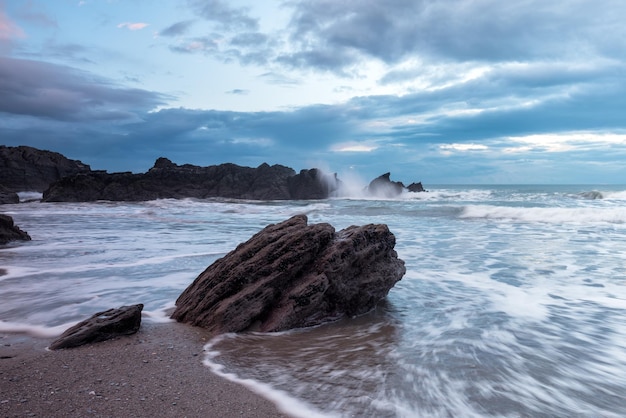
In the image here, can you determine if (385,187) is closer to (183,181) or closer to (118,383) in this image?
(183,181)

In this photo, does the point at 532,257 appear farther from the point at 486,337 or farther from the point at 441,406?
the point at 441,406

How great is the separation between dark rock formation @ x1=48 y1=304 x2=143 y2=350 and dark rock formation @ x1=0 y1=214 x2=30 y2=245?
9.38 metres

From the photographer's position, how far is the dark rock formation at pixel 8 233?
1231 centimetres

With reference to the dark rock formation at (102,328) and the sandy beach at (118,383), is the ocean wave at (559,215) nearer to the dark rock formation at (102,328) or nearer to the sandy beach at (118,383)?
the dark rock formation at (102,328)

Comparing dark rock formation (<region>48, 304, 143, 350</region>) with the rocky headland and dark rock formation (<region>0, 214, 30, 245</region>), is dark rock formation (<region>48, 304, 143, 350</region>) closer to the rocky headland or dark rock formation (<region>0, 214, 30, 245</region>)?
dark rock formation (<region>0, 214, 30, 245</region>)

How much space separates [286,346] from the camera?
15.9 feet

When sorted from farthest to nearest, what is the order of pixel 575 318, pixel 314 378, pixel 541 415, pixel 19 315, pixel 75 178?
pixel 75 178, pixel 575 318, pixel 19 315, pixel 314 378, pixel 541 415

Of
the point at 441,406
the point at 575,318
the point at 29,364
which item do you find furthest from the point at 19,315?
the point at 575,318

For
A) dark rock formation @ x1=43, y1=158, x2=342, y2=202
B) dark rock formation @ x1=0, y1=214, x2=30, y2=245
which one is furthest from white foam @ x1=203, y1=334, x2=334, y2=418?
dark rock formation @ x1=43, y1=158, x2=342, y2=202

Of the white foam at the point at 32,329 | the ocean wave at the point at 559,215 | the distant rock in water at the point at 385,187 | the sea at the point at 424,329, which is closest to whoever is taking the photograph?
the sea at the point at 424,329

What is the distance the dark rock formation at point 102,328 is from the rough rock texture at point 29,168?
53.4 m

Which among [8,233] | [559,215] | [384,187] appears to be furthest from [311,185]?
[8,233]

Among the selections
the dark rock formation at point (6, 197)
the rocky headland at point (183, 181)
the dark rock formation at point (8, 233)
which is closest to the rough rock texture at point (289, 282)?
the dark rock formation at point (8, 233)

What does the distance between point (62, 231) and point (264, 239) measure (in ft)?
42.7
